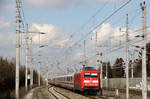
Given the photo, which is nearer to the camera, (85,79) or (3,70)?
(3,70)

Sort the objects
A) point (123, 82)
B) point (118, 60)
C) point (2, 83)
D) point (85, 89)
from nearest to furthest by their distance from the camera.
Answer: point (2, 83) < point (85, 89) < point (123, 82) < point (118, 60)

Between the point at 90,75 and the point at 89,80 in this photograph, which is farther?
the point at 90,75

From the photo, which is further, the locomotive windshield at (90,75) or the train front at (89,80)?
the locomotive windshield at (90,75)

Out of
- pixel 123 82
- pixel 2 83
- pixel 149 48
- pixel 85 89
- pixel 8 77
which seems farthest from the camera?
pixel 149 48

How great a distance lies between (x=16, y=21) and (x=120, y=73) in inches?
3211

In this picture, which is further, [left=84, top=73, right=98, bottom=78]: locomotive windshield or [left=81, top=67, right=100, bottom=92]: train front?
[left=84, top=73, right=98, bottom=78]: locomotive windshield

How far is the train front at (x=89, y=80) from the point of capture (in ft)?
122

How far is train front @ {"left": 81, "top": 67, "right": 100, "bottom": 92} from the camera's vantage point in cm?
3709

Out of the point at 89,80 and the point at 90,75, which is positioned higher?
the point at 90,75

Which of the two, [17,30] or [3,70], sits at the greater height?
[17,30]

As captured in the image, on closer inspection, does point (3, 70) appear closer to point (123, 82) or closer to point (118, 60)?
point (123, 82)

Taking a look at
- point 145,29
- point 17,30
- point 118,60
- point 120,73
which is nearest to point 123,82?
point 145,29

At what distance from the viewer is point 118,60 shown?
369 ft

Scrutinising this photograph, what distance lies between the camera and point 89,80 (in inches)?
1473
